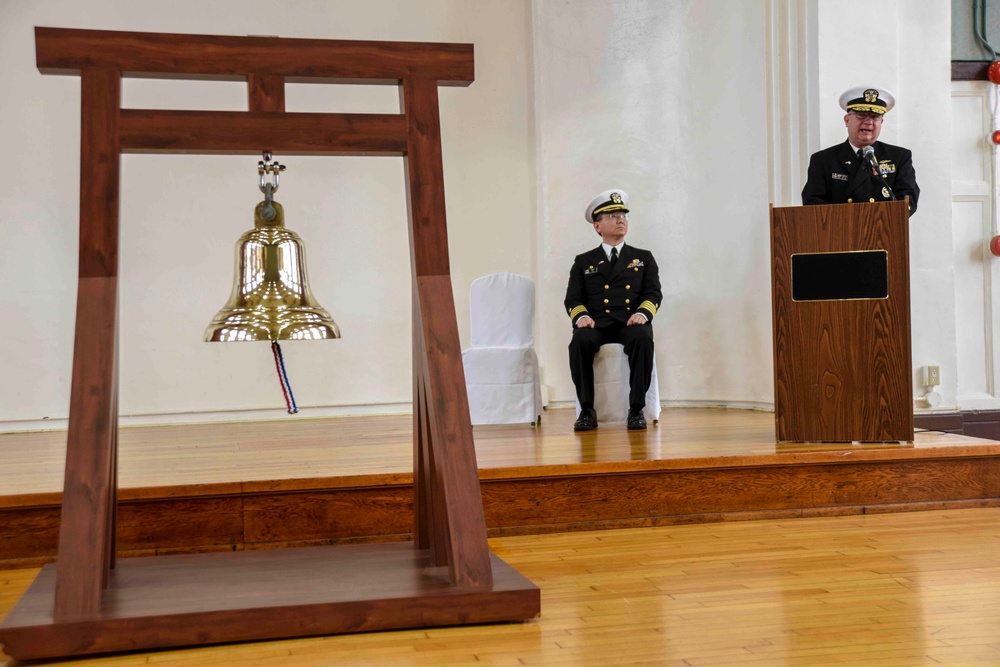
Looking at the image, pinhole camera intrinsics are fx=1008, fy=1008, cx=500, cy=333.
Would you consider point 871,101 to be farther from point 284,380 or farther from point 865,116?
point 284,380

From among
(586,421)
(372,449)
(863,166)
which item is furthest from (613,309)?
(372,449)

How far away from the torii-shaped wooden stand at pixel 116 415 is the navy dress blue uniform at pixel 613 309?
8.71 feet

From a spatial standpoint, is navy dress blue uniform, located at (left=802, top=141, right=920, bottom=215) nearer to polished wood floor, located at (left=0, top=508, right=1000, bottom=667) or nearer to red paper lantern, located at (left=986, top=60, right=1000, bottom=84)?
red paper lantern, located at (left=986, top=60, right=1000, bottom=84)

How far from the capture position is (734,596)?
90.0 inches

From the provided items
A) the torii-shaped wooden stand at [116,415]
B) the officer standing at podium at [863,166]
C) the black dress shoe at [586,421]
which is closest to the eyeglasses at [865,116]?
the officer standing at podium at [863,166]

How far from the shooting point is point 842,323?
382 centimetres

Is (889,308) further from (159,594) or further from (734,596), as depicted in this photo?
(159,594)

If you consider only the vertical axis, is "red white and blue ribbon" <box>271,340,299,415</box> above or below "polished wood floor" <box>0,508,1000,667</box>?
above

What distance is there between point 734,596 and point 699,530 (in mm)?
844

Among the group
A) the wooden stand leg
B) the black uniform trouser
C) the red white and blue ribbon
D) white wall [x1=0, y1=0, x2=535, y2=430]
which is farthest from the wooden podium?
white wall [x1=0, y1=0, x2=535, y2=430]

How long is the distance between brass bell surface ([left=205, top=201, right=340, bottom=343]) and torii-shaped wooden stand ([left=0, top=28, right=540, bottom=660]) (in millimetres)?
206

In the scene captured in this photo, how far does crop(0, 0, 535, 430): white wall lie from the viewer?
6.02 meters

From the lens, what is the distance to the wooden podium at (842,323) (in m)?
3.76

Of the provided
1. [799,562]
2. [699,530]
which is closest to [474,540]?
[799,562]
